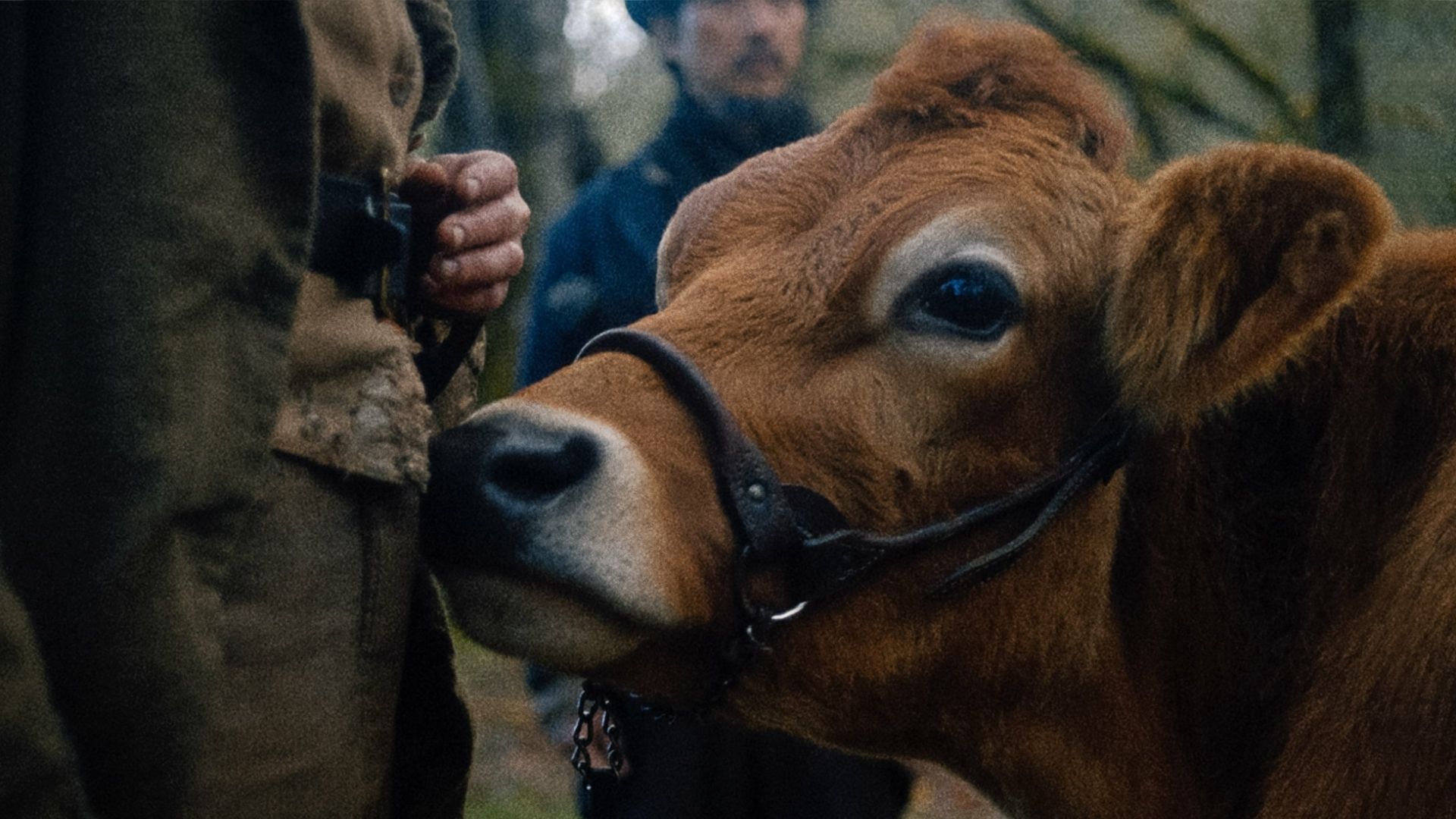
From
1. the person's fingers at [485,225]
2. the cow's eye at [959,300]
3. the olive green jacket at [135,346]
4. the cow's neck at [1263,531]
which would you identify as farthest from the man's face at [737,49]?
the olive green jacket at [135,346]

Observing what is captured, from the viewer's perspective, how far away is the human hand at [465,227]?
1.88 m

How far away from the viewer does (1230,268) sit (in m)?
2.14

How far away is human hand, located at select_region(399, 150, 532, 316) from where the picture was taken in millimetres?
1879

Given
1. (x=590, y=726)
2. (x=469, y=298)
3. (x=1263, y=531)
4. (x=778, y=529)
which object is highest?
(x=469, y=298)

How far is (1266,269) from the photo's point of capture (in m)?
2.13

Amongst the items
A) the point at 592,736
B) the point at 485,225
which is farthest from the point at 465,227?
the point at 592,736

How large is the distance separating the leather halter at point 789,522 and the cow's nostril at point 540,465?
0.74 feet

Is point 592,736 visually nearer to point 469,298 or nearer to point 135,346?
point 469,298

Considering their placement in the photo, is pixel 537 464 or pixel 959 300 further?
pixel 959 300

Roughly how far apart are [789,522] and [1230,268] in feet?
2.94

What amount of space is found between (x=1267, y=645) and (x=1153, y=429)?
0.45m

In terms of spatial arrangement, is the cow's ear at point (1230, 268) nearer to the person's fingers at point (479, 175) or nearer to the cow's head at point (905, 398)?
the cow's head at point (905, 398)

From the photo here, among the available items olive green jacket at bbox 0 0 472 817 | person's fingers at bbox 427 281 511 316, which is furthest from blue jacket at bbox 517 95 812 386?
olive green jacket at bbox 0 0 472 817

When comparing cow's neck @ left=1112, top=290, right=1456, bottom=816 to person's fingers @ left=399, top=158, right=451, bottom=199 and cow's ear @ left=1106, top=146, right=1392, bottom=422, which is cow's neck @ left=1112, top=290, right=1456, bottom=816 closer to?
cow's ear @ left=1106, top=146, right=1392, bottom=422
